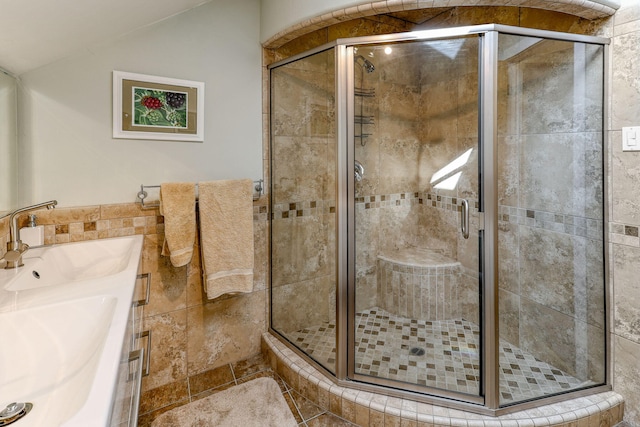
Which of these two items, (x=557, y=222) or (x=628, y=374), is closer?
(x=628, y=374)

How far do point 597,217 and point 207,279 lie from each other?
2039 millimetres

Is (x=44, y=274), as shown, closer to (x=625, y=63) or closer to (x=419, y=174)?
(x=419, y=174)

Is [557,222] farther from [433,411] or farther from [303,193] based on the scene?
[303,193]

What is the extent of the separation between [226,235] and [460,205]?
1284mm

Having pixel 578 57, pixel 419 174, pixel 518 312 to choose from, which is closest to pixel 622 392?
pixel 518 312

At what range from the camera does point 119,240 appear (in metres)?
1.59

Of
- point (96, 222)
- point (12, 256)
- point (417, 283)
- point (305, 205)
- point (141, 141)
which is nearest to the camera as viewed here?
point (12, 256)

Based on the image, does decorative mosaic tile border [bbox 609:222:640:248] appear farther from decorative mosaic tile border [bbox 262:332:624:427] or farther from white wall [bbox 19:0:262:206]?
white wall [bbox 19:0:262:206]

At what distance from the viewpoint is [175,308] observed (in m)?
1.92

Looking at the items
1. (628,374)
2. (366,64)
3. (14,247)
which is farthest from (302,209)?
(628,374)

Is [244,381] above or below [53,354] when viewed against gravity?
below

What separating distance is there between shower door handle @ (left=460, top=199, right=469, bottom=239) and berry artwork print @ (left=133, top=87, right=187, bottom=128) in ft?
5.18

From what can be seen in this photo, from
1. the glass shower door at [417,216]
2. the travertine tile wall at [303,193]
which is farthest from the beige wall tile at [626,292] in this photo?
the travertine tile wall at [303,193]

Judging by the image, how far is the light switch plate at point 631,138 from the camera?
1.48 meters
